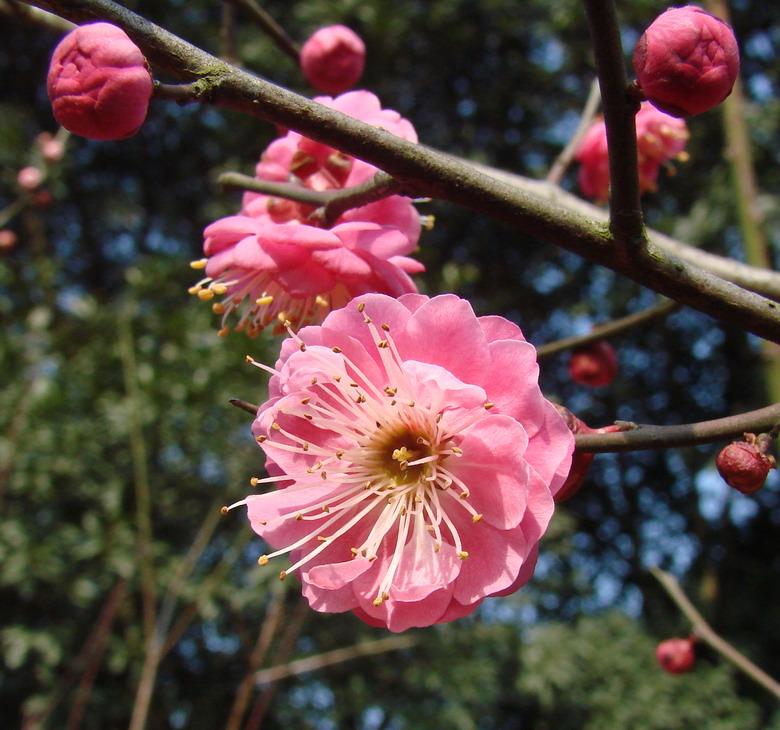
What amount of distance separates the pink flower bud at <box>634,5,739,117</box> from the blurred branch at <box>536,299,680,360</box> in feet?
1.24

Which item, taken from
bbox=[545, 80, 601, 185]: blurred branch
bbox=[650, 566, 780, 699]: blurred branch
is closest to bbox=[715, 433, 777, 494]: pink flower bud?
bbox=[650, 566, 780, 699]: blurred branch

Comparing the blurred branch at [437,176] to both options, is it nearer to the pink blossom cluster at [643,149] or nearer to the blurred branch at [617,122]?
the blurred branch at [617,122]

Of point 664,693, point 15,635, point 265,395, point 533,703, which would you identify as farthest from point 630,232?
point 533,703

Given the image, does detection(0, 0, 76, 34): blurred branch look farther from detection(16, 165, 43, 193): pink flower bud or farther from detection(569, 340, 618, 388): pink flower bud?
detection(16, 165, 43, 193): pink flower bud

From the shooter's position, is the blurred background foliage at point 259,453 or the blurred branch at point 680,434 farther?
the blurred background foliage at point 259,453

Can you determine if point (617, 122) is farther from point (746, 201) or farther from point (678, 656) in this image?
point (746, 201)

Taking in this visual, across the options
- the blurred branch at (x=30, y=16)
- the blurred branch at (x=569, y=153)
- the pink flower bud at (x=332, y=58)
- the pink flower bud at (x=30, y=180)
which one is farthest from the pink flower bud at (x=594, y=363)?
the pink flower bud at (x=30, y=180)

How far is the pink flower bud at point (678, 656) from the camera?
1.42 metres

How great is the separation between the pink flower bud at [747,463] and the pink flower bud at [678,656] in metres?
1.07

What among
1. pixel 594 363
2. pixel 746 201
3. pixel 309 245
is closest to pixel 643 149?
pixel 746 201

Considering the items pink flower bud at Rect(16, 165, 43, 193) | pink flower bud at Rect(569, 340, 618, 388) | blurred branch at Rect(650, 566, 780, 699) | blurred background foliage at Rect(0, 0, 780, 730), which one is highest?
pink flower bud at Rect(569, 340, 618, 388)

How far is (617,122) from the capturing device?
18.1 inches

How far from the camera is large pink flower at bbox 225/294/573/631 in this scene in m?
0.55

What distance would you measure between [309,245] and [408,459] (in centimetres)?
21
